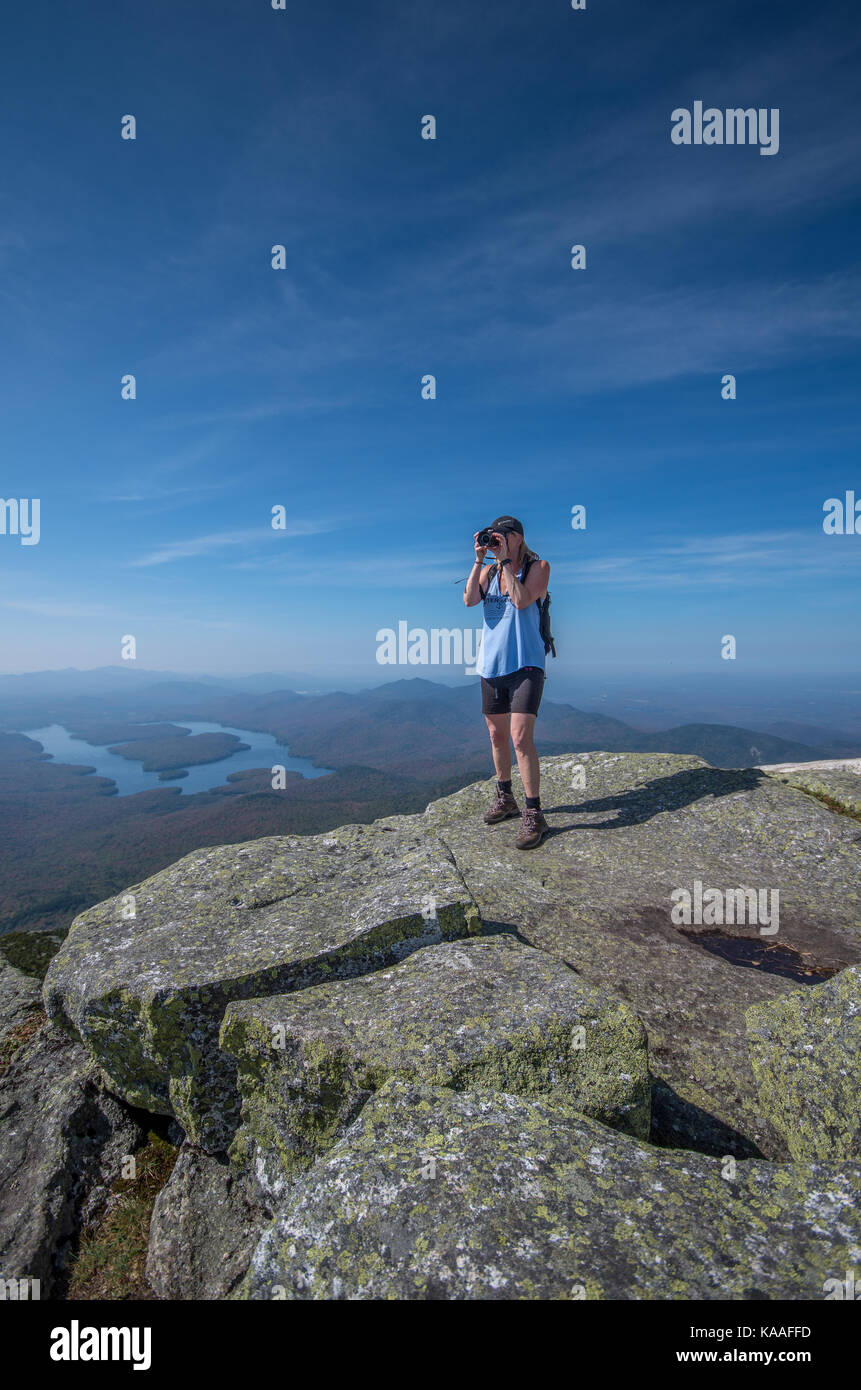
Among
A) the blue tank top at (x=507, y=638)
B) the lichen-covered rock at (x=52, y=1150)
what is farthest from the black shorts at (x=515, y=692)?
the lichen-covered rock at (x=52, y=1150)

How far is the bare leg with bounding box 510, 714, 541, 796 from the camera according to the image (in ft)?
36.8

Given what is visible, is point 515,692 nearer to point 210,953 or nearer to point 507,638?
point 507,638

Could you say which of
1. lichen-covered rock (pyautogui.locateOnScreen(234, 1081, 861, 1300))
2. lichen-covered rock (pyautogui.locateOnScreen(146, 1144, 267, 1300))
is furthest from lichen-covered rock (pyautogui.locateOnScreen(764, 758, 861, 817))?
lichen-covered rock (pyautogui.locateOnScreen(146, 1144, 267, 1300))

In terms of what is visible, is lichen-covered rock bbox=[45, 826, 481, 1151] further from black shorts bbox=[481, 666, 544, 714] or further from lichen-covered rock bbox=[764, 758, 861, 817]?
lichen-covered rock bbox=[764, 758, 861, 817]

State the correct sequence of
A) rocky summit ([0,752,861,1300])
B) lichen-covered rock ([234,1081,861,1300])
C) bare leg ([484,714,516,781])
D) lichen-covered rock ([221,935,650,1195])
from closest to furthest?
lichen-covered rock ([234,1081,861,1300]) < rocky summit ([0,752,861,1300]) < lichen-covered rock ([221,935,650,1195]) < bare leg ([484,714,516,781])

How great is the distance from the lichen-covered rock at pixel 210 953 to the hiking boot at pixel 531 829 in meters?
3.02

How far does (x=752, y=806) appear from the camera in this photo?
12094 millimetres

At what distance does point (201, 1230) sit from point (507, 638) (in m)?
9.44

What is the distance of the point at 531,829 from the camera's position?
11547mm

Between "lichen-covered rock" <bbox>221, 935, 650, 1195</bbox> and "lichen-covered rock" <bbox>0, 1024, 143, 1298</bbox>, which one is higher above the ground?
"lichen-covered rock" <bbox>221, 935, 650, 1195</bbox>

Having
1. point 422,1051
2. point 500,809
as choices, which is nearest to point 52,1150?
point 422,1051

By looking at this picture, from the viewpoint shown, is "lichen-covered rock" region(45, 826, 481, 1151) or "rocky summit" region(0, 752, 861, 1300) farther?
"lichen-covered rock" region(45, 826, 481, 1151)

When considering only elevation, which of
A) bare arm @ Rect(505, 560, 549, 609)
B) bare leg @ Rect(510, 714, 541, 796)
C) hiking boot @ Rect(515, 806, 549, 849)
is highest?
bare arm @ Rect(505, 560, 549, 609)

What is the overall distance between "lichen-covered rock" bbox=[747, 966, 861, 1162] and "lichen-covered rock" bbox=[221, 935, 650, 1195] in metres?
1.41
